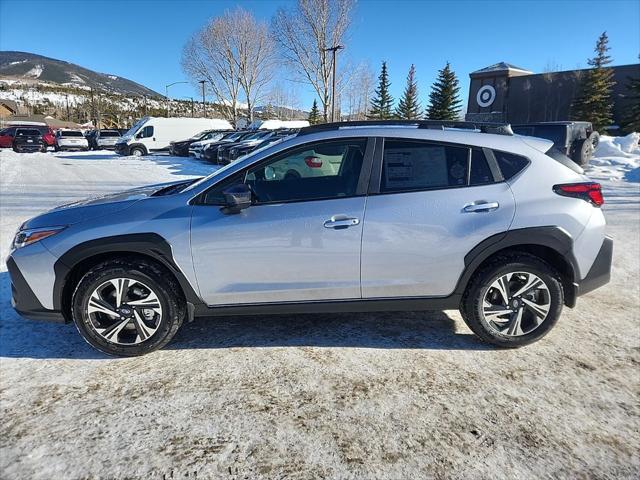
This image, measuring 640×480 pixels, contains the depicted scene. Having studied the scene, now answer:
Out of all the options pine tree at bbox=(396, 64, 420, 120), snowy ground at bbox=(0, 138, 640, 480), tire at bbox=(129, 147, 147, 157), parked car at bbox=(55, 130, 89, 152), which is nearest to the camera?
snowy ground at bbox=(0, 138, 640, 480)

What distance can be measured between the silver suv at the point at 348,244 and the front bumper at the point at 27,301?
0.01m

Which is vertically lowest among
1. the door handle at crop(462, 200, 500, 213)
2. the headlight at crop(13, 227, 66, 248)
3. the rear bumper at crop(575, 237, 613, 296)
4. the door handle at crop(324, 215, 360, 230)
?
the rear bumper at crop(575, 237, 613, 296)

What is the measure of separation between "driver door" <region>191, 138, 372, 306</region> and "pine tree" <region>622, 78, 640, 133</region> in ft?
115

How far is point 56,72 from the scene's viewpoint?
546 feet

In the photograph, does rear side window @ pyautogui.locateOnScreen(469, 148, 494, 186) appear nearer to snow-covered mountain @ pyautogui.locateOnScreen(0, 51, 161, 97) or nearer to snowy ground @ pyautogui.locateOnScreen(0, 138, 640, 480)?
snowy ground @ pyautogui.locateOnScreen(0, 138, 640, 480)

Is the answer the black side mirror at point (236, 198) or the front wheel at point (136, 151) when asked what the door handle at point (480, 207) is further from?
the front wheel at point (136, 151)

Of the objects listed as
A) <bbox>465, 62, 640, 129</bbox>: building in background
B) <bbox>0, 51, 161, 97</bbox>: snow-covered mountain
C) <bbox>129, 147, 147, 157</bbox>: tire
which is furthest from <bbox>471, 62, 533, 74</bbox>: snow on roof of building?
<bbox>0, 51, 161, 97</bbox>: snow-covered mountain

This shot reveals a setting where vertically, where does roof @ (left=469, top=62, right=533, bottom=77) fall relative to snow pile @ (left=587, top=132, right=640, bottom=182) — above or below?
above

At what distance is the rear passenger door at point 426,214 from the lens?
2785 mm

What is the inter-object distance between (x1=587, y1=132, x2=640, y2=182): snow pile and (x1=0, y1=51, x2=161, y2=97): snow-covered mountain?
156m

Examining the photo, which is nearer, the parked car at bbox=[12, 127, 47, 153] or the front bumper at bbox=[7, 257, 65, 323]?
the front bumper at bbox=[7, 257, 65, 323]

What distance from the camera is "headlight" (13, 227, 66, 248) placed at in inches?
112

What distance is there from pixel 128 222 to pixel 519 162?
290 cm

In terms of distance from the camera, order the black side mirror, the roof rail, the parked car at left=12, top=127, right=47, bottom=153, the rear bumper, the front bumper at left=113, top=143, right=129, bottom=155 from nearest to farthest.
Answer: the black side mirror
the rear bumper
the roof rail
the front bumper at left=113, top=143, right=129, bottom=155
the parked car at left=12, top=127, right=47, bottom=153
